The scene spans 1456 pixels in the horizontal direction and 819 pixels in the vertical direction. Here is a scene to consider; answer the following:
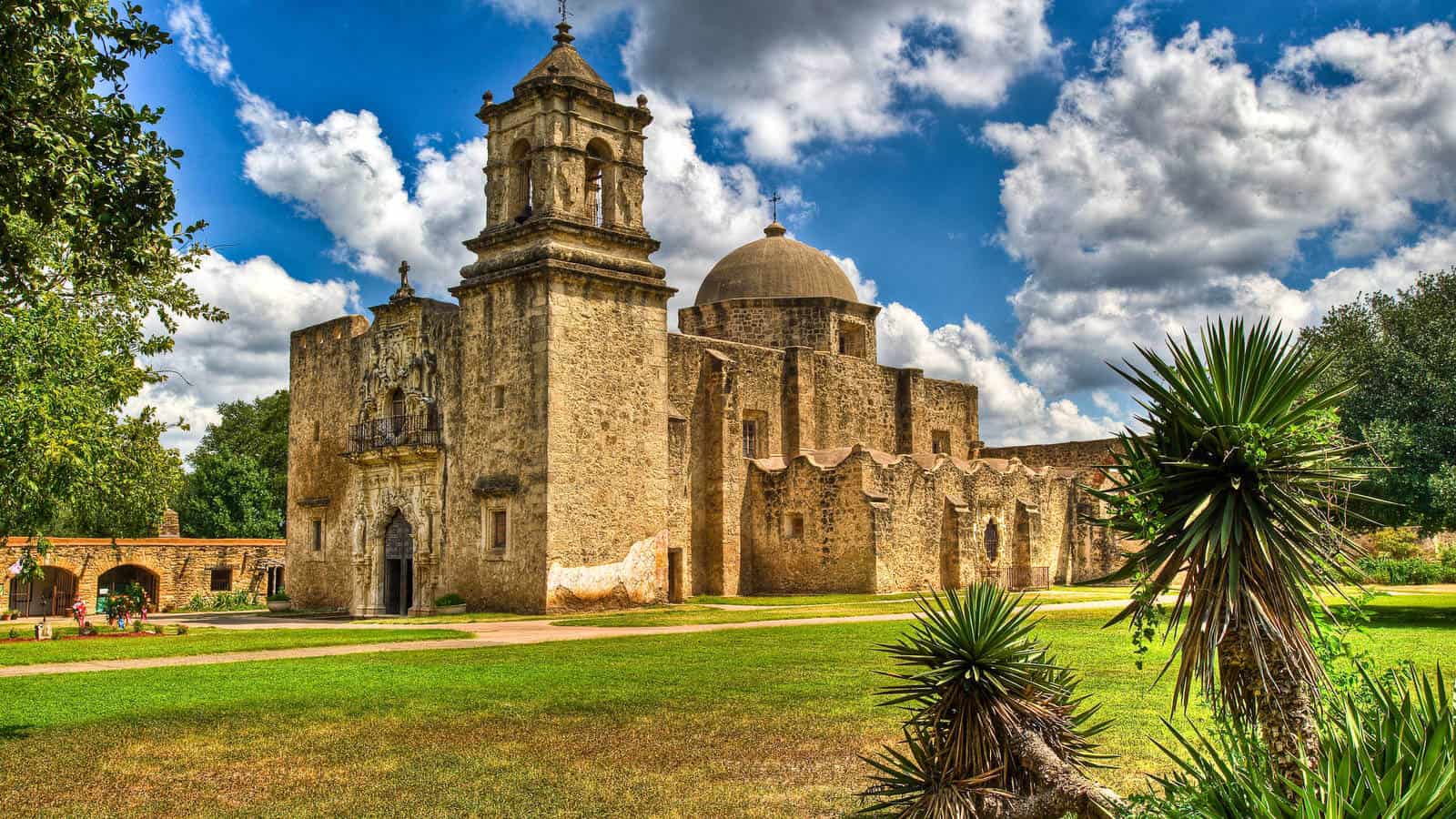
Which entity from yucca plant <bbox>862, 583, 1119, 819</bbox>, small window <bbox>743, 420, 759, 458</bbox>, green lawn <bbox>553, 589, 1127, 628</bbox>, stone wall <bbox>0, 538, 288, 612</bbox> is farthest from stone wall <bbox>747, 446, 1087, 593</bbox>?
yucca plant <bbox>862, 583, 1119, 819</bbox>

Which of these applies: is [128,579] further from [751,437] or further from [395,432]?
[751,437]

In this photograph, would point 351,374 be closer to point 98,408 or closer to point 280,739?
point 98,408

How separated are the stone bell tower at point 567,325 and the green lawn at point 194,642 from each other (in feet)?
17.9

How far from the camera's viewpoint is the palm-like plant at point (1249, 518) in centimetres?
530

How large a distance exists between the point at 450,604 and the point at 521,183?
1069 centimetres

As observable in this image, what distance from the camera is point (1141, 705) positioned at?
36.3 feet

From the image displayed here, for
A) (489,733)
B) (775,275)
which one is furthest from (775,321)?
(489,733)

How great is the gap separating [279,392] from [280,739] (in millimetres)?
51842

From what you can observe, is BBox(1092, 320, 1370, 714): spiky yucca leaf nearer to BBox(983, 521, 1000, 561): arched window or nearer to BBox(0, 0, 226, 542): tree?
BBox(0, 0, 226, 542): tree

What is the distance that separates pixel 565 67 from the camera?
29.8m

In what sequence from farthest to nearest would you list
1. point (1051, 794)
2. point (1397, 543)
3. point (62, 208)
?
point (1397, 543), point (62, 208), point (1051, 794)

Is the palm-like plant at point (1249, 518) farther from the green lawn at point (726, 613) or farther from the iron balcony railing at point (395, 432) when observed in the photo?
the iron balcony railing at point (395, 432)

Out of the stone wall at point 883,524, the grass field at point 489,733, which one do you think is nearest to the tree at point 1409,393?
the grass field at point 489,733

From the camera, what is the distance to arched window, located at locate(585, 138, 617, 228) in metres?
29.8
